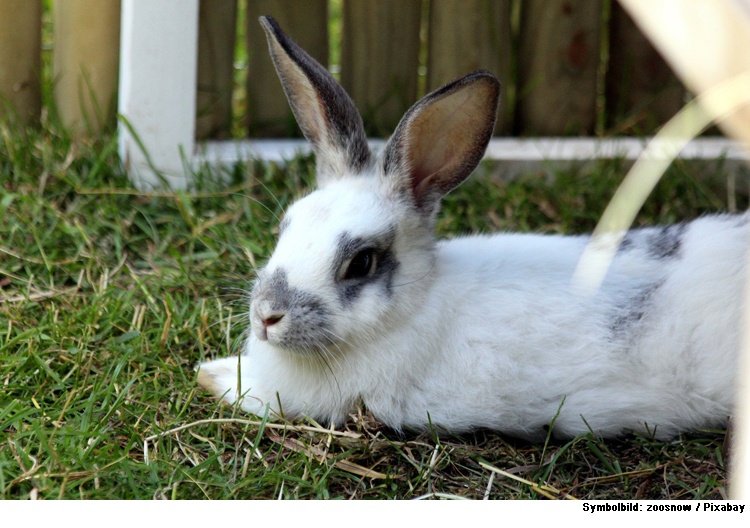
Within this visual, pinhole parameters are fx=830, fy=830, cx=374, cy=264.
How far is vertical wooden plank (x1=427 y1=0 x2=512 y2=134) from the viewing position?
494 centimetres

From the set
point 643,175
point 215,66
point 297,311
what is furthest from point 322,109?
point 215,66

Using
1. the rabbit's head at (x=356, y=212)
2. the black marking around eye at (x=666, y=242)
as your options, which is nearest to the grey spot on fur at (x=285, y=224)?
the rabbit's head at (x=356, y=212)

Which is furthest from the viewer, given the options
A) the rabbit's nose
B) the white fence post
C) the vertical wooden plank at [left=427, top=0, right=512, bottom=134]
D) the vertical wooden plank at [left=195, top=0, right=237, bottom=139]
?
the vertical wooden plank at [left=427, top=0, right=512, bottom=134]

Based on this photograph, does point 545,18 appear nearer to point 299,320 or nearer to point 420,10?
point 420,10

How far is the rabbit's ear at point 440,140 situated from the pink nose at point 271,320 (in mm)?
665

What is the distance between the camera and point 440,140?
2953 millimetres

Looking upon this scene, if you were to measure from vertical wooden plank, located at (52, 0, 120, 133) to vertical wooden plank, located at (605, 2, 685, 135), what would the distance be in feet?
9.78

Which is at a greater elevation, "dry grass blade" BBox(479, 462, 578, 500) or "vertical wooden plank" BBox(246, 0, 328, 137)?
"vertical wooden plank" BBox(246, 0, 328, 137)

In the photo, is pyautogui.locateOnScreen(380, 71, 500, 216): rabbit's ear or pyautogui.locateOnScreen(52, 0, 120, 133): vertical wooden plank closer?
pyautogui.locateOnScreen(380, 71, 500, 216): rabbit's ear

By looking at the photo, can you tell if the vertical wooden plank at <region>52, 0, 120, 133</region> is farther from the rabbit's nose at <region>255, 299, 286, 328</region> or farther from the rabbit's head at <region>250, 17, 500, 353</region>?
the rabbit's nose at <region>255, 299, 286, 328</region>

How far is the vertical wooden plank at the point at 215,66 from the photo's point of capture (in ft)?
15.4

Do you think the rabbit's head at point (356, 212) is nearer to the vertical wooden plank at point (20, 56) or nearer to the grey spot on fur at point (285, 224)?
the grey spot on fur at point (285, 224)

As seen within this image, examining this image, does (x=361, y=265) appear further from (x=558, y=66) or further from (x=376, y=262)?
(x=558, y=66)

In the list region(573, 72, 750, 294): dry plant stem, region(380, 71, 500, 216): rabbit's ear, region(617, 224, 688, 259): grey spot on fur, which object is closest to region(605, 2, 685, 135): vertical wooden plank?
region(573, 72, 750, 294): dry plant stem
